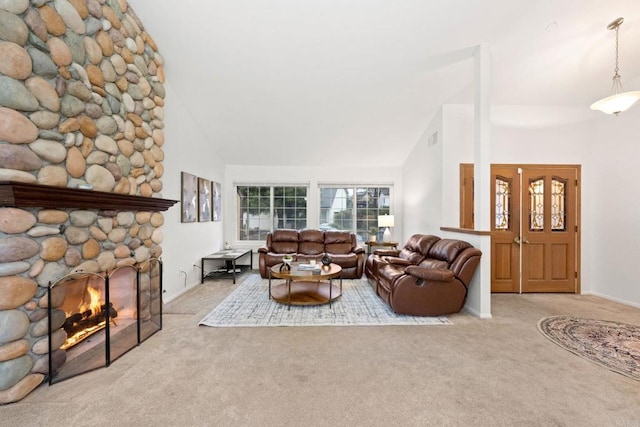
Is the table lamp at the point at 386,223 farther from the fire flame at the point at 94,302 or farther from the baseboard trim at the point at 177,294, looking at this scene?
the fire flame at the point at 94,302

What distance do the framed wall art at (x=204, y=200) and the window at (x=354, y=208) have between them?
2461 millimetres

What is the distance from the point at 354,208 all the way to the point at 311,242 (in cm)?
138

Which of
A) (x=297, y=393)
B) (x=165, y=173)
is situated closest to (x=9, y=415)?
(x=297, y=393)

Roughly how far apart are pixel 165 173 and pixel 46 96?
176 centimetres

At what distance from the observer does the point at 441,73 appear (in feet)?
12.1

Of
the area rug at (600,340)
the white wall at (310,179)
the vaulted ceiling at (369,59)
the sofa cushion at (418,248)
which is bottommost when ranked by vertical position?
the area rug at (600,340)

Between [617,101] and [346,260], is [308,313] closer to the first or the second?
[346,260]

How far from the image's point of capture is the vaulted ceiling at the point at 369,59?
2805 mm

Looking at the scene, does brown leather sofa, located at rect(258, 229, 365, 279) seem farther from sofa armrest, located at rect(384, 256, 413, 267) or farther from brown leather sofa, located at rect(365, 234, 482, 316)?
brown leather sofa, located at rect(365, 234, 482, 316)

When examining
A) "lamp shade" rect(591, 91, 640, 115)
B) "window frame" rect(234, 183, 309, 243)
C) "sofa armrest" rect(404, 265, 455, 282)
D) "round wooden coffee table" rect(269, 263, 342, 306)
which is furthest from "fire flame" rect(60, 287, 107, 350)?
"lamp shade" rect(591, 91, 640, 115)

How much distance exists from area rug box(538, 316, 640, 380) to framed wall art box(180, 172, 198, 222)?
483 cm

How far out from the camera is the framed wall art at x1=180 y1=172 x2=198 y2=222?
4.18 m

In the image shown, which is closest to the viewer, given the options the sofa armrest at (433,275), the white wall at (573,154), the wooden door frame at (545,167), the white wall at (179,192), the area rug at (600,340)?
the area rug at (600,340)

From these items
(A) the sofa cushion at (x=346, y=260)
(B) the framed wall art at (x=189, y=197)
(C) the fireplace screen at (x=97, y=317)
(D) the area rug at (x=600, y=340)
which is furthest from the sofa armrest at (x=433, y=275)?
(B) the framed wall art at (x=189, y=197)
